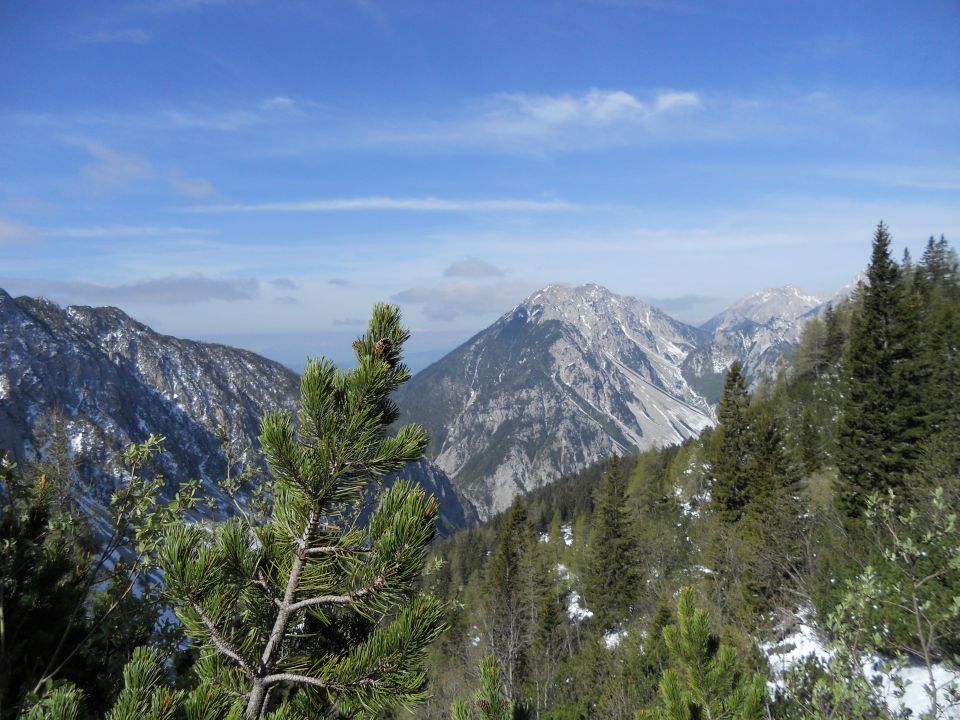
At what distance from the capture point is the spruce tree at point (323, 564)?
9.29ft

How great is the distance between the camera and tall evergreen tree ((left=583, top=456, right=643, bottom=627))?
37.5 m

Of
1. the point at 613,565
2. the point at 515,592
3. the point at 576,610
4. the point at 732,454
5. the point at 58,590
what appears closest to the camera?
the point at 58,590

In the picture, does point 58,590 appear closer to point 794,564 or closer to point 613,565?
point 794,564

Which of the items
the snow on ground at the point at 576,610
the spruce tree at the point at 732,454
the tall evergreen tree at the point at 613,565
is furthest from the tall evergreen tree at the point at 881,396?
the snow on ground at the point at 576,610

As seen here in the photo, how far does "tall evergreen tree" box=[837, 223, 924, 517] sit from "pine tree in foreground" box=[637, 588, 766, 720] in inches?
978

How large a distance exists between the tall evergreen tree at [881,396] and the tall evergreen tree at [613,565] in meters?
16.2

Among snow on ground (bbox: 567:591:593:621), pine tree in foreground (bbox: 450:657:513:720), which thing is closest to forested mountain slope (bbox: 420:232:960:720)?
snow on ground (bbox: 567:591:593:621)

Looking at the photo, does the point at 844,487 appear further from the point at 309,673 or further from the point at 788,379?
the point at 788,379

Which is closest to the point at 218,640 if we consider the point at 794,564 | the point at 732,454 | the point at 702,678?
the point at 702,678

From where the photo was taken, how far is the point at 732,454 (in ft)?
111

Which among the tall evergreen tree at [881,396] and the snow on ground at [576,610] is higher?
the tall evergreen tree at [881,396]

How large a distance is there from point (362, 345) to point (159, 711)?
210 cm

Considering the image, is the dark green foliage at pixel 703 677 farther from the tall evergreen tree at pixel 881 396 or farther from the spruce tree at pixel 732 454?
the spruce tree at pixel 732 454

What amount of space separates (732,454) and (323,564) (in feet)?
118
